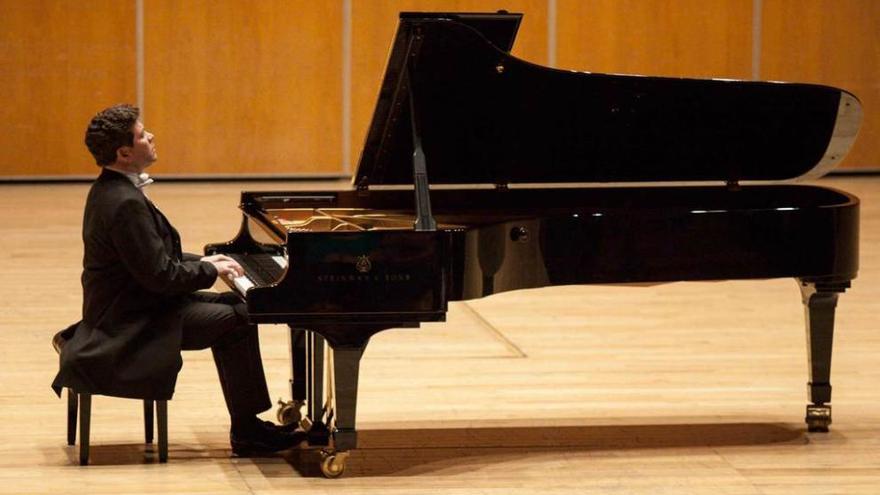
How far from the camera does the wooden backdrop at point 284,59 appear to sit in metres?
10.8

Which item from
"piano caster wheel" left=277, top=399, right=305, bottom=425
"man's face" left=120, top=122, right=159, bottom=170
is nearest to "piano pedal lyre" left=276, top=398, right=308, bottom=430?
"piano caster wheel" left=277, top=399, right=305, bottom=425

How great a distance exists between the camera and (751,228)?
14.7ft

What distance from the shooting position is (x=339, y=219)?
460cm

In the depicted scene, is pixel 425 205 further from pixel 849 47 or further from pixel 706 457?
pixel 849 47

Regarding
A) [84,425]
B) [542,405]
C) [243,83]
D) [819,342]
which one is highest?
[243,83]

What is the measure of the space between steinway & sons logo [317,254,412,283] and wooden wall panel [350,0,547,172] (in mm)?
6993

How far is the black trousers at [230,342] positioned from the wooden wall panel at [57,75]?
6.72m

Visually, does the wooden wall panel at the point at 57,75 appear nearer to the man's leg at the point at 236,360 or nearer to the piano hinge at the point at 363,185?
the piano hinge at the point at 363,185

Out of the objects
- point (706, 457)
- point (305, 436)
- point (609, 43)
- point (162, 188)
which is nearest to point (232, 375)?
point (305, 436)

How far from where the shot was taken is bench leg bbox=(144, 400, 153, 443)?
450 cm

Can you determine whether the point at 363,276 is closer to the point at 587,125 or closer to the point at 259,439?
the point at 259,439

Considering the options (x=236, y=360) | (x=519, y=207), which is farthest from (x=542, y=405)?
(x=236, y=360)

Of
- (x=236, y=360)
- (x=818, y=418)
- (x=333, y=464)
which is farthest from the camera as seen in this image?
(x=818, y=418)

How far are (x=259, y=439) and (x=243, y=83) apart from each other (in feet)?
22.5
